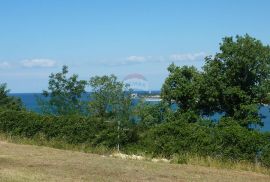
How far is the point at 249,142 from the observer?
16922 millimetres

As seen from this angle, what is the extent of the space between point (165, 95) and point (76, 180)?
11769 millimetres

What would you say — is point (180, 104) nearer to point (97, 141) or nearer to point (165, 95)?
point (165, 95)

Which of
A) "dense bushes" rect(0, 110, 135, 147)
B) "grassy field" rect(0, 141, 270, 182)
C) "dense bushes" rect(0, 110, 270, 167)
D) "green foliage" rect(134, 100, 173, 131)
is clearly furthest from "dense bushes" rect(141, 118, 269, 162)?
"green foliage" rect(134, 100, 173, 131)

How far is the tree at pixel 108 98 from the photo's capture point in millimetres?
24266

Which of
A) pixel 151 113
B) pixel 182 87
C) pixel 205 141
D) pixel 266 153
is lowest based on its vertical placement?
pixel 266 153

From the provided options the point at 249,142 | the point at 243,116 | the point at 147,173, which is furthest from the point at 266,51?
the point at 147,173

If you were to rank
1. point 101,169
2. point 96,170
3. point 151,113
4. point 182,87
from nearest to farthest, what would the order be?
1. point 96,170
2. point 101,169
3. point 151,113
4. point 182,87

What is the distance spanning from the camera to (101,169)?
15.3m

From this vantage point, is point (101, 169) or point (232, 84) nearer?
point (101, 169)

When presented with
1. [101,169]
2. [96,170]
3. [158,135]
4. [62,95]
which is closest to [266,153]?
[158,135]

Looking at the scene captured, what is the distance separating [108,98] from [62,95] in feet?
20.0

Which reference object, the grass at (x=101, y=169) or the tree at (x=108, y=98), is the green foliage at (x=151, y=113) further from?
the grass at (x=101, y=169)

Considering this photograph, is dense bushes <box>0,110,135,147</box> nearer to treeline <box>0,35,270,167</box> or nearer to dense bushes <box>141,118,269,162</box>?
treeline <box>0,35,270,167</box>

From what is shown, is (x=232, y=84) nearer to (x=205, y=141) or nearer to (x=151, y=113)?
(x=151, y=113)
